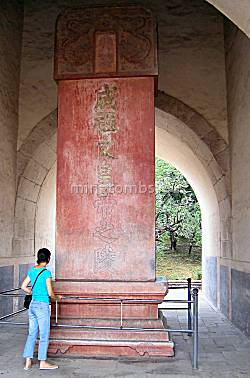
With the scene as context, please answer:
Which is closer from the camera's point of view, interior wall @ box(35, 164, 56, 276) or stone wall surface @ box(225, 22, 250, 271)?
stone wall surface @ box(225, 22, 250, 271)

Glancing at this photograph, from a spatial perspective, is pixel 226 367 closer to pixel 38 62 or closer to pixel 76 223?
pixel 76 223

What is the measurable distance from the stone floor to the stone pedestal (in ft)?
0.84

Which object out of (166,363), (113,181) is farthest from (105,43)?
(166,363)

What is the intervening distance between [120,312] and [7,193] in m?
3.83

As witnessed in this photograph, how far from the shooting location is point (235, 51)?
745 centimetres

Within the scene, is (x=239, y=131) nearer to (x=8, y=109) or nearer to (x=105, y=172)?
(x=105, y=172)

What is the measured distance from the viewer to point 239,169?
7066mm

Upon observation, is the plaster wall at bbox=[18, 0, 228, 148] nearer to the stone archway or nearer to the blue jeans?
the stone archway

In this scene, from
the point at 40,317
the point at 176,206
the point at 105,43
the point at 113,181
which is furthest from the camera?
the point at 176,206

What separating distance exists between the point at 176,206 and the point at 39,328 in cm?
1445

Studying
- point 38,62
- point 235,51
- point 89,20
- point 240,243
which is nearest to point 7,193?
point 38,62

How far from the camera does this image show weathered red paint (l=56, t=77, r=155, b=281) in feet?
17.5

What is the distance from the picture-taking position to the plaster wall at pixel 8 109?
778 cm

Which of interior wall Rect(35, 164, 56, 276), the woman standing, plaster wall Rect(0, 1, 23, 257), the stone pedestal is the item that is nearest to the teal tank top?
the woman standing
